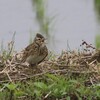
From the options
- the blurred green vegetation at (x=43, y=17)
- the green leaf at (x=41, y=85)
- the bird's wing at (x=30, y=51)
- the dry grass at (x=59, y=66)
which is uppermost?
→ the blurred green vegetation at (x=43, y=17)

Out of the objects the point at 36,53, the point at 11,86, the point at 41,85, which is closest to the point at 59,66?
the point at 36,53

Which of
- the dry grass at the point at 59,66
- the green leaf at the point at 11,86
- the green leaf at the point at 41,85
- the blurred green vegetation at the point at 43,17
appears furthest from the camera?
the blurred green vegetation at the point at 43,17

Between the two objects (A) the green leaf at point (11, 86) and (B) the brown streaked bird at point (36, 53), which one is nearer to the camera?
(A) the green leaf at point (11, 86)

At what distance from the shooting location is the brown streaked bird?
5.46 meters

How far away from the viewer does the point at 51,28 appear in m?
8.52

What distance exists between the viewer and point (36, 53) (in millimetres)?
5480

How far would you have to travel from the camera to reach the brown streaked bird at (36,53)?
215 inches

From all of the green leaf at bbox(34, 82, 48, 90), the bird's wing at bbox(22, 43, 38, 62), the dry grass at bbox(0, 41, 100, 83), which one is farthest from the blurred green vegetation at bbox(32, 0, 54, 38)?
the green leaf at bbox(34, 82, 48, 90)

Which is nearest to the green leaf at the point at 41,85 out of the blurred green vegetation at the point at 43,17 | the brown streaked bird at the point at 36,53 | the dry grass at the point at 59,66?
the dry grass at the point at 59,66

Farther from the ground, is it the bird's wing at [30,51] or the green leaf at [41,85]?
the bird's wing at [30,51]

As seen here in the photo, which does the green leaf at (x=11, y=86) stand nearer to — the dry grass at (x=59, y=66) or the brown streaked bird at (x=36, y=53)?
the dry grass at (x=59, y=66)

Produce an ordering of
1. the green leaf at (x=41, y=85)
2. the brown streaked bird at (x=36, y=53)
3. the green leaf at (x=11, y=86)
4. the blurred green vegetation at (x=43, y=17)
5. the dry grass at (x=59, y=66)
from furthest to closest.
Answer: the blurred green vegetation at (x=43, y=17)
the brown streaked bird at (x=36, y=53)
the dry grass at (x=59, y=66)
the green leaf at (x=41, y=85)
the green leaf at (x=11, y=86)

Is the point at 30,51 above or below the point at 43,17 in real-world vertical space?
below

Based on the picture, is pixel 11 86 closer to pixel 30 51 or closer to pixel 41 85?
pixel 41 85
